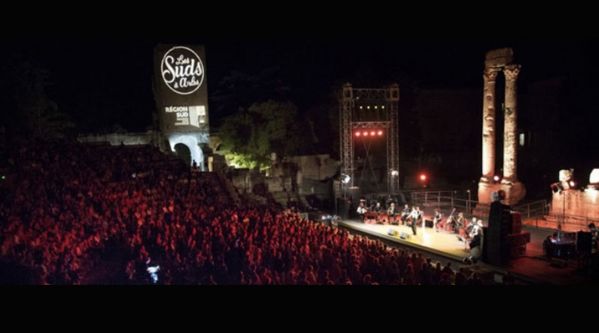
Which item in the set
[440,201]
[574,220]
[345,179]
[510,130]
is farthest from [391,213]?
[574,220]

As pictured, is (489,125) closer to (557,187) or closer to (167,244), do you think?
(557,187)

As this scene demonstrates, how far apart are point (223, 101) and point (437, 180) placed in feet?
48.1

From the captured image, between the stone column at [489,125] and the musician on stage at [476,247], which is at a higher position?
the stone column at [489,125]

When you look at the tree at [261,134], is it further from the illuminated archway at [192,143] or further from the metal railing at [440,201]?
the metal railing at [440,201]

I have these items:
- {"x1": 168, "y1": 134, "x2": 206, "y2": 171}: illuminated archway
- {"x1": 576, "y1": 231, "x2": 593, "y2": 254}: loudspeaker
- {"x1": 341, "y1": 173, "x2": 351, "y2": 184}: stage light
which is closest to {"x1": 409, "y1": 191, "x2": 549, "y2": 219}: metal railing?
{"x1": 341, "y1": 173, "x2": 351, "y2": 184}: stage light

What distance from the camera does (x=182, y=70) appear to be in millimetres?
23234

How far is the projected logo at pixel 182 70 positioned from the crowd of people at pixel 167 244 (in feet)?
37.4

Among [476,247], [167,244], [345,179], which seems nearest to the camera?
[167,244]

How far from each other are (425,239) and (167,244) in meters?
9.42

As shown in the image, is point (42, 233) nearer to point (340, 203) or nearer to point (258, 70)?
point (340, 203)

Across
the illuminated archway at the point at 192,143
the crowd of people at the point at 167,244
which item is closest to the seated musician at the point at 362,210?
the crowd of people at the point at 167,244

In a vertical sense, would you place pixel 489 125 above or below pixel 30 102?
below

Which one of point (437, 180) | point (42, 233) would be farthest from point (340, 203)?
point (42, 233)

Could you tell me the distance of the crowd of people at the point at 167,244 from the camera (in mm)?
8562
